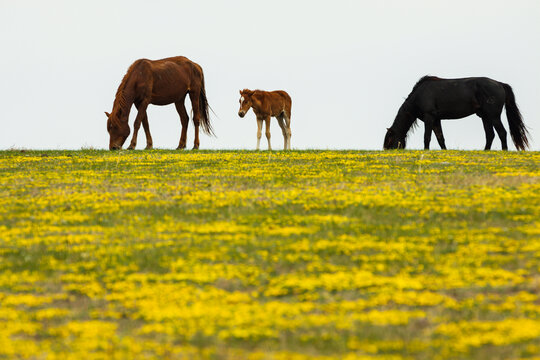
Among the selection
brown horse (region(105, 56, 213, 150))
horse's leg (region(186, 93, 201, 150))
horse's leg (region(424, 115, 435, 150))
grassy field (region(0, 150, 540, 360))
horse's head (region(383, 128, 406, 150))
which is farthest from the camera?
horse's head (region(383, 128, 406, 150))

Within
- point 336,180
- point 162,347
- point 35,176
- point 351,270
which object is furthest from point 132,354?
point 35,176

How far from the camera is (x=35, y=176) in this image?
1927 cm

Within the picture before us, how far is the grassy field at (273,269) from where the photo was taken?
272 inches

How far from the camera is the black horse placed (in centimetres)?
3009

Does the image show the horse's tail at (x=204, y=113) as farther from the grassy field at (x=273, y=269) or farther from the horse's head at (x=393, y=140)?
the grassy field at (x=273, y=269)

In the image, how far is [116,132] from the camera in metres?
27.9

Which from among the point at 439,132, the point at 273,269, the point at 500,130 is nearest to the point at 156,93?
the point at 439,132

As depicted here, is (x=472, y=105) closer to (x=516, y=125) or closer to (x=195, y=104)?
(x=516, y=125)

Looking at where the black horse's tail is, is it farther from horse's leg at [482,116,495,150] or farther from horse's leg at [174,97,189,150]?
horse's leg at [174,97,189,150]

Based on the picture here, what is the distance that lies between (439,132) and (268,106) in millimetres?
7212

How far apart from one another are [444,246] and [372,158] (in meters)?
13.3

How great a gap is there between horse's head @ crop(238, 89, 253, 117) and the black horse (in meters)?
7.15

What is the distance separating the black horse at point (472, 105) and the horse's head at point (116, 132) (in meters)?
12.0

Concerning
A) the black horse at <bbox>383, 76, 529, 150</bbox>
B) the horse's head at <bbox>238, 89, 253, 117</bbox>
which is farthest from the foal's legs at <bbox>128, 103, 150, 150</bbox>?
the black horse at <bbox>383, 76, 529, 150</bbox>
